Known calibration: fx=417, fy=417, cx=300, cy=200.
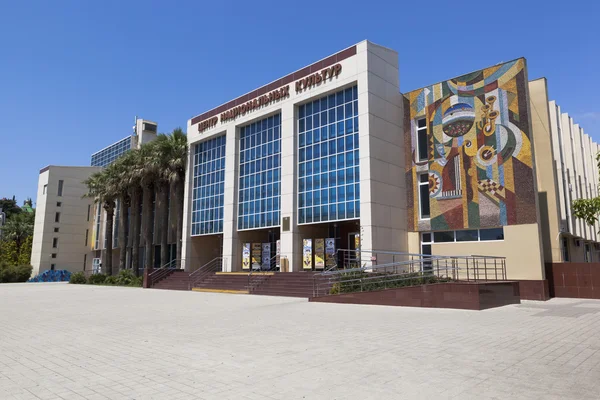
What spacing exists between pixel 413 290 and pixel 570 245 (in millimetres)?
17036

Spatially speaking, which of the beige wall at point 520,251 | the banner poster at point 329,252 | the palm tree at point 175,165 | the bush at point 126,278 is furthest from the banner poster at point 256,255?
the beige wall at point 520,251

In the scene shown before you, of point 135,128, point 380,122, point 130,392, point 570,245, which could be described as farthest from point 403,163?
point 135,128

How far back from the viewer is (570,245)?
2711 centimetres

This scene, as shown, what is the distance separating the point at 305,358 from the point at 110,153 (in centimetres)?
5868

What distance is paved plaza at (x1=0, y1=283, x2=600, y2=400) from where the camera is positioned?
5.19 m

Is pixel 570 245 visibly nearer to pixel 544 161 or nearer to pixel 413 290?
pixel 544 161

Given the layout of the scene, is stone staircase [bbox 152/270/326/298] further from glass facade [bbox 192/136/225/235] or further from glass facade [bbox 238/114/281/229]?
glass facade [bbox 192/136/225/235]

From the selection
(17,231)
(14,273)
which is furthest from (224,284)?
(17,231)

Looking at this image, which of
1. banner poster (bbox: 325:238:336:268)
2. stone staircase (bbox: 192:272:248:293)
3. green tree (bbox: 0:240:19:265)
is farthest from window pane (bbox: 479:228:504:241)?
green tree (bbox: 0:240:19:265)

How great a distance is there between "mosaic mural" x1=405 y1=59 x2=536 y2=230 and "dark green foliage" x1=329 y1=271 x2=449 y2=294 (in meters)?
6.85

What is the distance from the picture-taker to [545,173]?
22766mm

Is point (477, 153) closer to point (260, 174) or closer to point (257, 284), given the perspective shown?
point (257, 284)

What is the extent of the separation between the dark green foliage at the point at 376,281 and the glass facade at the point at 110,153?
40.8 metres

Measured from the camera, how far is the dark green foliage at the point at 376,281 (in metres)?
17.5
